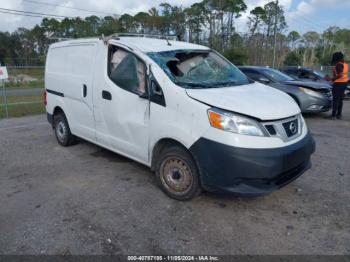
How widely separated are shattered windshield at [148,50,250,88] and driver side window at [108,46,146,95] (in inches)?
9.9

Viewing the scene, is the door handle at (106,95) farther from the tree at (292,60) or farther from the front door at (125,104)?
the tree at (292,60)

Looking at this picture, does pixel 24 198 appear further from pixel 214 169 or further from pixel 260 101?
pixel 260 101

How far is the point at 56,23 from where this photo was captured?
45.2 meters

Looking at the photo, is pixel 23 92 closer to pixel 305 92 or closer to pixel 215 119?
pixel 305 92

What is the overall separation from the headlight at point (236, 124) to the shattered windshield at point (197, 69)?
2.18 ft

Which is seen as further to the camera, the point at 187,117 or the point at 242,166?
the point at 187,117

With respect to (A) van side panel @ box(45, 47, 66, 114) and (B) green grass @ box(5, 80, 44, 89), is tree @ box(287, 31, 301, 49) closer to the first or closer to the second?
(B) green grass @ box(5, 80, 44, 89)

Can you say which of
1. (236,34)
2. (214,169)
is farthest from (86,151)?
(236,34)

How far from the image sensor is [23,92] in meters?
18.7

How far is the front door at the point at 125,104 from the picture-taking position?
3.92m

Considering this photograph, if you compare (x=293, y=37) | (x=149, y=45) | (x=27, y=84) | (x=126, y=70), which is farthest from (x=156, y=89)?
(x=293, y=37)

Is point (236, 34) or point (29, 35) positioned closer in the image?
point (236, 34)

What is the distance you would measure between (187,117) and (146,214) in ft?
3.92

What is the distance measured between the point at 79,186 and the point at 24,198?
0.69 m
